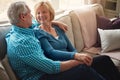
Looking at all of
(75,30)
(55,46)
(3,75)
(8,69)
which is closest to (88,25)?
(75,30)

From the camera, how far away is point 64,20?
8.50 ft

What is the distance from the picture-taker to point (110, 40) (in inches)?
104

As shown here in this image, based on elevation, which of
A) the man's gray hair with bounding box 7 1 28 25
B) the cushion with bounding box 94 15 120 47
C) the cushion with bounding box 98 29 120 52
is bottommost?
the cushion with bounding box 98 29 120 52

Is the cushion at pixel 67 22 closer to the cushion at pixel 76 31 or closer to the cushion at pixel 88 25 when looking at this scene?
the cushion at pixel 76 31

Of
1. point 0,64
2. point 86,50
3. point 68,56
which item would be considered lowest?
point 86,50

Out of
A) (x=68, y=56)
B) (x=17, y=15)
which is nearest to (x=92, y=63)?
(x=68, y=56)

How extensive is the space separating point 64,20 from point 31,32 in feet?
2.41

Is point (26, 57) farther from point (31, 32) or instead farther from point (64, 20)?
point (64, 20)

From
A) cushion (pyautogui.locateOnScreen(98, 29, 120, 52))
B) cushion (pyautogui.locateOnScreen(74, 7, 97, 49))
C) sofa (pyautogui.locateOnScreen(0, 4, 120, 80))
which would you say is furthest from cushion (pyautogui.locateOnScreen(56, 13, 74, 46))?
cushion (pyautogui.locateOnScreen(98, 29, 120, 52))

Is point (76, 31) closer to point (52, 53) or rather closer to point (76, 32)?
point (76, 32)

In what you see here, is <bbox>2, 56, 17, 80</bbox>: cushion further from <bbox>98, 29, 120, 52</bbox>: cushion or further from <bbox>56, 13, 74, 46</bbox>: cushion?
<bbox>98, 29, 120, 52</bbox>: cushion

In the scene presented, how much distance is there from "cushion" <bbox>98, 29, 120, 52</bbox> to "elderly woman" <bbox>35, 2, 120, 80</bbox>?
491 millimetres

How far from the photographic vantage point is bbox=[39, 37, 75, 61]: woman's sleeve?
2.03 m

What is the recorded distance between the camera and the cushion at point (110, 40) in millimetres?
2637
